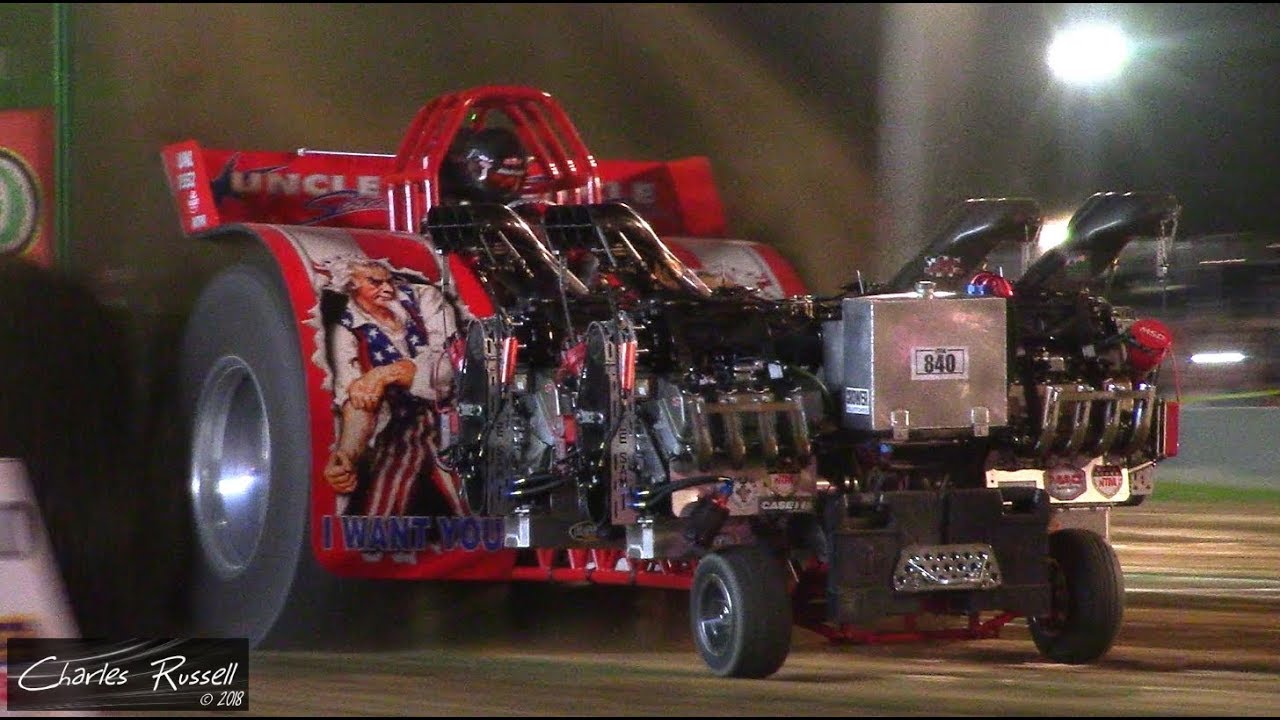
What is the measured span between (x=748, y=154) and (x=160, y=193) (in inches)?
192

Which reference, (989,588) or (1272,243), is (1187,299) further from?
(989,588)

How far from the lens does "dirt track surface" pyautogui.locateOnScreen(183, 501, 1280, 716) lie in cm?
726

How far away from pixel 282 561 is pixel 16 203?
123 inches

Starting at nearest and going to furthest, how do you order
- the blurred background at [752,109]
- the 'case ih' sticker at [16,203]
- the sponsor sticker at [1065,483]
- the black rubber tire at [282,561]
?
the sponsor sticker at [1065,483]
the black rubber tire at [282,561]
the 'case ih' sticker at [16,203]
the blurred background at [752,109]

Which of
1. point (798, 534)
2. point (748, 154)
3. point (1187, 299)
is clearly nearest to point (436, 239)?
point (798, 534)

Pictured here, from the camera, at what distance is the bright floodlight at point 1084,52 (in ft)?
42.8

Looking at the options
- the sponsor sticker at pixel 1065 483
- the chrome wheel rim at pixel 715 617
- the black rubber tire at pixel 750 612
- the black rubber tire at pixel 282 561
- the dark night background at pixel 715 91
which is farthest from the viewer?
the dark night background at pixel 715 91

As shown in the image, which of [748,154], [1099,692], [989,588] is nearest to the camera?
[1099,692]

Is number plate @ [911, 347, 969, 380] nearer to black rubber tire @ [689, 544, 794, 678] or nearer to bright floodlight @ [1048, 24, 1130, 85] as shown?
black rubber tire @ [689, 544, 794, 678]

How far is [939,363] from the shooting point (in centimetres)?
816

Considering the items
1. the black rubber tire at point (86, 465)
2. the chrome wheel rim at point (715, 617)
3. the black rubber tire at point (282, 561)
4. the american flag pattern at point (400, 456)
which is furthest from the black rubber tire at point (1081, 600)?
the black rubber tire at point (86, 465)

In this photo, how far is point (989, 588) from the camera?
8070 mm

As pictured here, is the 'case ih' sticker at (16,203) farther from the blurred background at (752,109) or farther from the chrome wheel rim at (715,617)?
the chrome wheel rim at (715,617)

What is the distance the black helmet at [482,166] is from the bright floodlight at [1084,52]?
355 cm
